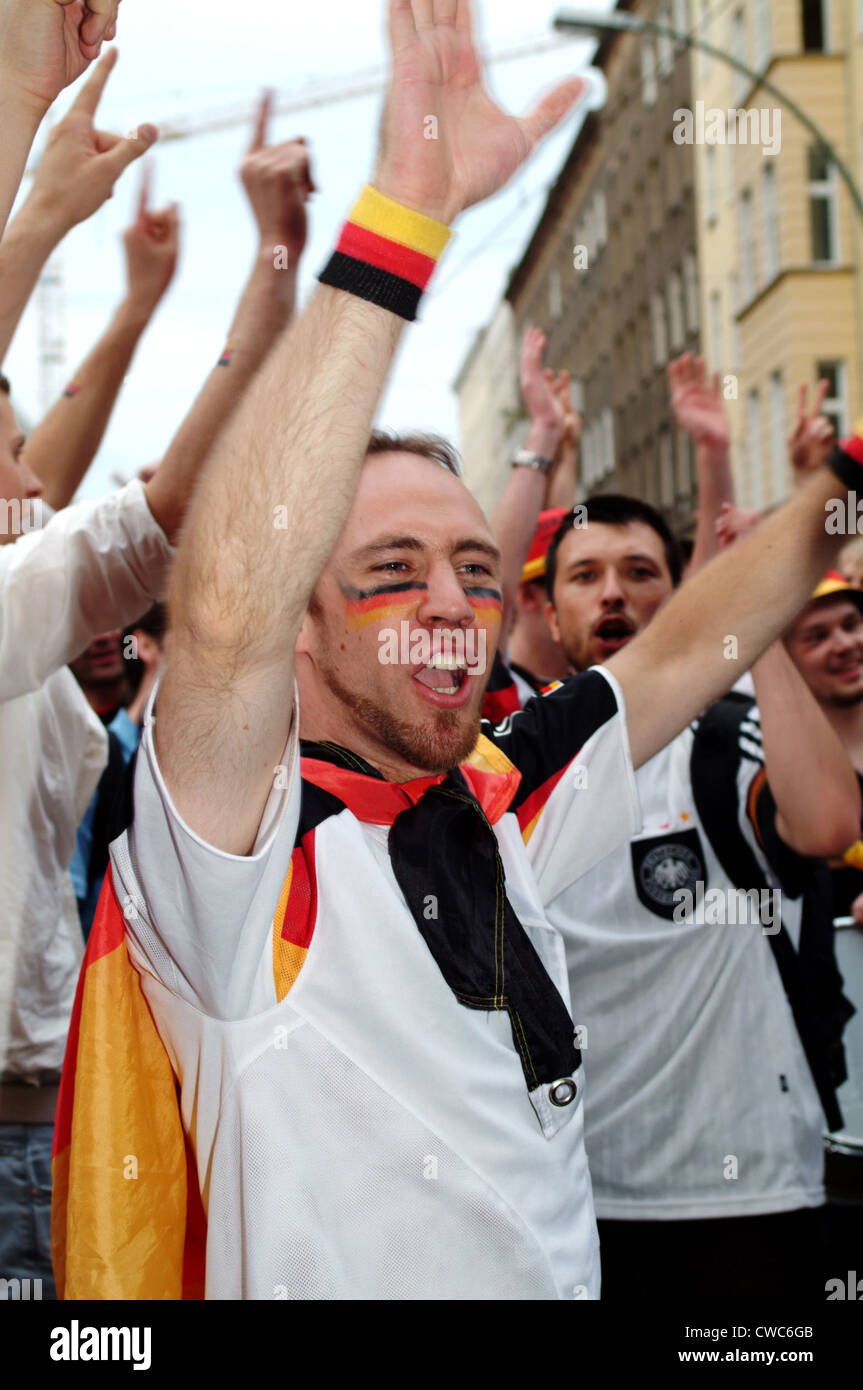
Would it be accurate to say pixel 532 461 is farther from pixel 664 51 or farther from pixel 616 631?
pixel 664 51

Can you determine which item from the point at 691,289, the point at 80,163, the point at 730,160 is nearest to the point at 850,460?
the point at 80,163

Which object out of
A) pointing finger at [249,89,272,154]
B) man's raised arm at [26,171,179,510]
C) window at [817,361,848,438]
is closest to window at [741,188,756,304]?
window at [817,361,848,438]

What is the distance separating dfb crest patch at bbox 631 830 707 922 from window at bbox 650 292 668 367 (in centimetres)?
3221

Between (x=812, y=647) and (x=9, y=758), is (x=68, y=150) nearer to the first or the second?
(x=9, y=758)

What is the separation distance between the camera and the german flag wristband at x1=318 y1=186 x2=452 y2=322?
5.15 feet

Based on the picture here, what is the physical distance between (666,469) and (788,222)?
12851mm

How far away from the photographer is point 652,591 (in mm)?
3771

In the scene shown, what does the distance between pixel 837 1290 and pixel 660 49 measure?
114 feet

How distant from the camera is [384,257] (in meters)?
1.57

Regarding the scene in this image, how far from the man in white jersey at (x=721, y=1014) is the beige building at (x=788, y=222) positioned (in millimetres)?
17661

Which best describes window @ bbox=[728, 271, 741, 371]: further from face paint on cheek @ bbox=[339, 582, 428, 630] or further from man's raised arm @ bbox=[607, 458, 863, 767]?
face paint on cheek @ bbox=[339, 582, 428, 630]

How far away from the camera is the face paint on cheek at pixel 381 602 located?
204 centimetres

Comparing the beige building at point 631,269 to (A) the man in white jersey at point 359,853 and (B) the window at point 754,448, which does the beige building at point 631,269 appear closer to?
(B) the window at point 754,448

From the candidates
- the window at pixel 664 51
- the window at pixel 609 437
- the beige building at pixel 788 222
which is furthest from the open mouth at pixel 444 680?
the window at pixel 609 437
